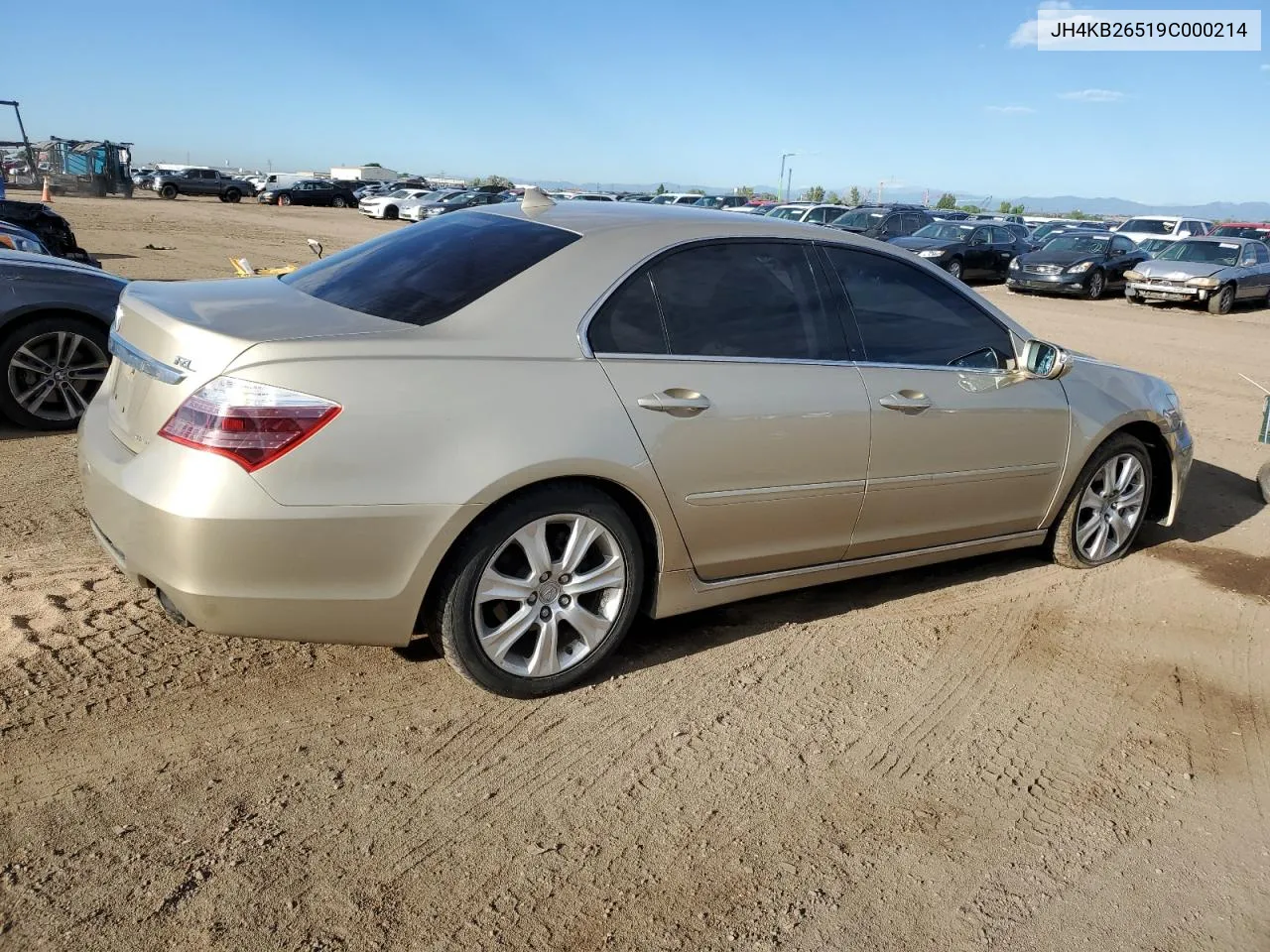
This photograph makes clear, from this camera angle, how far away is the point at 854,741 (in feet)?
11.4

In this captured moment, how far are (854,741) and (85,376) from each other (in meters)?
5.34

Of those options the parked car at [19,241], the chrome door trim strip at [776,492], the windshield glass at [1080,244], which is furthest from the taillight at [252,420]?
the windshield glass at [1080,244]

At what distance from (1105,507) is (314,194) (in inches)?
2052

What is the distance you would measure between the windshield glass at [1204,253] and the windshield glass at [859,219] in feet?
23.0

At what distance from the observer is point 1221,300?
66.9 feet

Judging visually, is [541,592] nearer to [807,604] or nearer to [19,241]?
[807,604]

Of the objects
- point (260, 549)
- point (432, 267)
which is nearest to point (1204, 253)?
point (432, 267)

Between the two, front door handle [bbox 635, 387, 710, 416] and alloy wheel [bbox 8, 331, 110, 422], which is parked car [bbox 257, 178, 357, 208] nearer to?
alloy wheel [bbox 8, 331, 110, 422]

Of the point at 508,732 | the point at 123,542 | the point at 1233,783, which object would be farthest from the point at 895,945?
the point at 123,542

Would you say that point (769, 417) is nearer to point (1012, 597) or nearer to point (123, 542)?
point (1012, 597)

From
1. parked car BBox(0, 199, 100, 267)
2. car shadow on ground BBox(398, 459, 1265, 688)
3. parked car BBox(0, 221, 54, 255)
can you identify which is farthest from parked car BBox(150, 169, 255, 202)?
car shadow on ground BBox(398, 459, 1265, 688)

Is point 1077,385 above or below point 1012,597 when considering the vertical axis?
above

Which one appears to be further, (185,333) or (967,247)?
(967,247)

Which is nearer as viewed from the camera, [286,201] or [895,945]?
[895,945]
